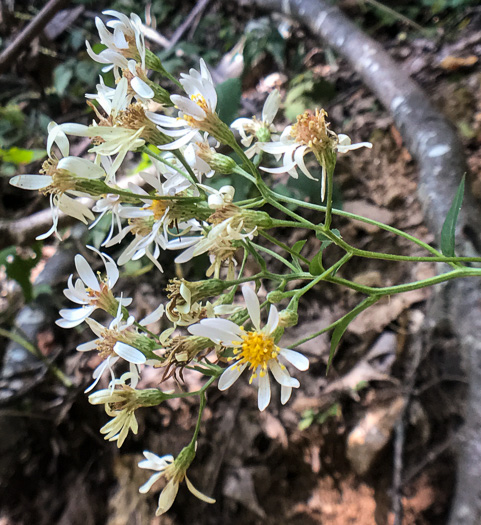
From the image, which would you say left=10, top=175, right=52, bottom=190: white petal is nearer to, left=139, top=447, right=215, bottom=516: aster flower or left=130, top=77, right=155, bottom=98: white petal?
left=130, top=77, right=155, bottom=98: white petal

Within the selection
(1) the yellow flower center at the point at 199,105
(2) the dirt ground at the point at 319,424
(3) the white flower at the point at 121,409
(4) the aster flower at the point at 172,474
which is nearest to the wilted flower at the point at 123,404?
(3) the white flower at the point at 121,409

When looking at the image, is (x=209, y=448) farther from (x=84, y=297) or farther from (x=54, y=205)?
(x=54, y=205)

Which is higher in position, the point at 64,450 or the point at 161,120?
the point at 161,120

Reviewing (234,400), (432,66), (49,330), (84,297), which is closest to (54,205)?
(84,297)

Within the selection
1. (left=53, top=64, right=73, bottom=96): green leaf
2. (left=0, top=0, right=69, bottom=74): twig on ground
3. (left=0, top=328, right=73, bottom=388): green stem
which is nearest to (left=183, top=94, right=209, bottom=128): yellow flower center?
(left=0, top=328, right=73, bottom=388): green stem

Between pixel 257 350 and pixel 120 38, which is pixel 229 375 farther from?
pixel 120 38

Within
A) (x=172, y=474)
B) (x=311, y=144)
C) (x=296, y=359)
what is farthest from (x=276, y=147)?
(x=172, y=474)

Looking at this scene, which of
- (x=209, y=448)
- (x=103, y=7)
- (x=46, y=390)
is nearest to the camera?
(x=209, y=448)
